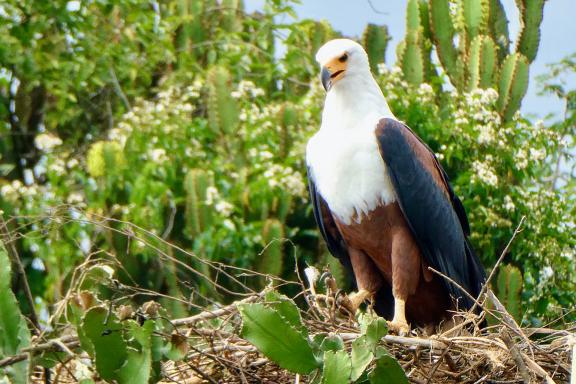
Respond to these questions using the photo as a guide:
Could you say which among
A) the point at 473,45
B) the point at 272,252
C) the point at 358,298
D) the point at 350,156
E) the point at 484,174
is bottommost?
the point at 272,252

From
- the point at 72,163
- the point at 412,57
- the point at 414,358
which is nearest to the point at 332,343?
the point at 414,358

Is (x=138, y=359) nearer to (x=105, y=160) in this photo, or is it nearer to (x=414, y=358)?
(x=414, y=358)

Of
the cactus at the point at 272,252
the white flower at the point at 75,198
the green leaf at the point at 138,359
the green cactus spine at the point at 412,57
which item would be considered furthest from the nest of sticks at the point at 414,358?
the white flower at the point at 75,198

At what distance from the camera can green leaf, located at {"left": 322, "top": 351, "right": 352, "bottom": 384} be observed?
4484 mm

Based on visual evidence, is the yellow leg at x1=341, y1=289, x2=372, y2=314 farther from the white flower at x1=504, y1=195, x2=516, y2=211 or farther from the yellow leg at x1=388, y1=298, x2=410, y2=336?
the white flower at x1=504, y1=195, x2=516, y2=211

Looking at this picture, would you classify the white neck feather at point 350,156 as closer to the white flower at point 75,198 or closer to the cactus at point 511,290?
the cactus at point 511,290

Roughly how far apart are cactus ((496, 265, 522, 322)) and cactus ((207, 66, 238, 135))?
3.29m

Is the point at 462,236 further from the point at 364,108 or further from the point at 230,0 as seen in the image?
the point at 230,0

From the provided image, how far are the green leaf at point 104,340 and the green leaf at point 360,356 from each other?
0.81 meters

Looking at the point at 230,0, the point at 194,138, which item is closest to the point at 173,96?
the point at 194,138

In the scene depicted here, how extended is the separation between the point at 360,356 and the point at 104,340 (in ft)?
2.98

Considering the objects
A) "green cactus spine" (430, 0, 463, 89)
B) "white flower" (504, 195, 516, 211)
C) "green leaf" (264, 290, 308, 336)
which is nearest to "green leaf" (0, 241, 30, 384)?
"green leaf" (264, 290, 308, 336)

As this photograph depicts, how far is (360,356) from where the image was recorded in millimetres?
4582

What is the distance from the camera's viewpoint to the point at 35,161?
1313cm
